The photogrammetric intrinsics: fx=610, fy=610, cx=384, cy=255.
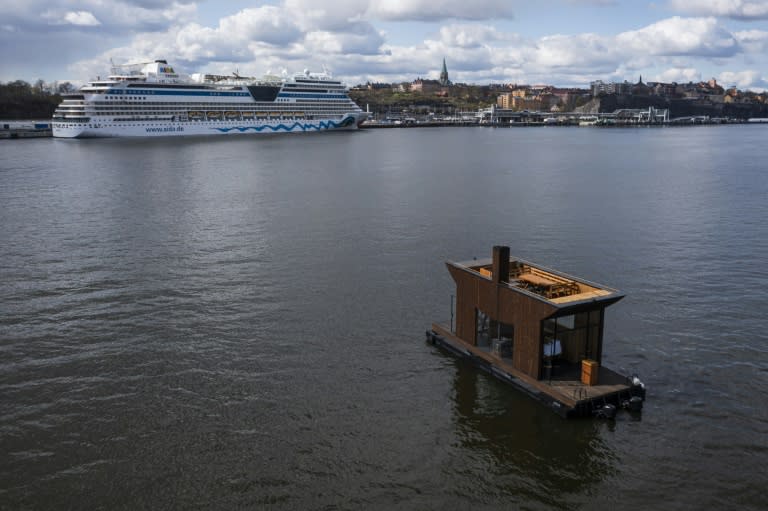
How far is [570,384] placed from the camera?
15547 mm

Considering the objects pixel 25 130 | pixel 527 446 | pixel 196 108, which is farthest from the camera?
pixel 25 130

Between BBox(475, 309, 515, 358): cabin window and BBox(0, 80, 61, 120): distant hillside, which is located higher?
BBox(0, 80, 61, 120): distant hillside

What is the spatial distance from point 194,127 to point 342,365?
394 feet

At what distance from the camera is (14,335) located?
19.9 metres

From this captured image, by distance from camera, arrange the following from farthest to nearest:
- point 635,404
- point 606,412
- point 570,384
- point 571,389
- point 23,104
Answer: point 23,104
point 570,384
point 571,389
point 635,404
point 606,412

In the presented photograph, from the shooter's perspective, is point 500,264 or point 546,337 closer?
point 546,337

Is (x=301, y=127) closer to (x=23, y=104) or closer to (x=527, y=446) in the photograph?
(x=23, y=104)

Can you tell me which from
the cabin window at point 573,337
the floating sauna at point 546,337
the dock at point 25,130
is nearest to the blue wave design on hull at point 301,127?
the dock at point 25,130

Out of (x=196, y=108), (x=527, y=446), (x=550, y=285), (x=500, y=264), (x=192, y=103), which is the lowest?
(x=527, y=446)

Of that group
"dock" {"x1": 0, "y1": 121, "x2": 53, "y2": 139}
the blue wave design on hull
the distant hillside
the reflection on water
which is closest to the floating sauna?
the reflection on water

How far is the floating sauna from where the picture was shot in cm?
1513

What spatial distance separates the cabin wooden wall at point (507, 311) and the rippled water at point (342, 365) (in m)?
1.06

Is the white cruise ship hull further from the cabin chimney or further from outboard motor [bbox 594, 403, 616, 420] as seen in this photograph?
outboard motor [bbox 594, 403, 616, 420]

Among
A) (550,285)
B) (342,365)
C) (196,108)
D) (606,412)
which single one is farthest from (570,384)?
(196,108)
